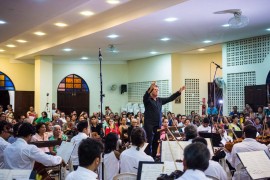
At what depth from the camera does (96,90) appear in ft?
70.8

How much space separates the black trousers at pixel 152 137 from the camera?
275 inches

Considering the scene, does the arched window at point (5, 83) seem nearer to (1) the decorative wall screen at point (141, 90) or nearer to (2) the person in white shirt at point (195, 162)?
(1) the decorative wall screen at point (141, 90)

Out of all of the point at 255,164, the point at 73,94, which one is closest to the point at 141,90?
the point at 73,94

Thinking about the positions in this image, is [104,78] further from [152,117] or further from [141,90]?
[152,117]

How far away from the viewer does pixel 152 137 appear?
703 centimetres

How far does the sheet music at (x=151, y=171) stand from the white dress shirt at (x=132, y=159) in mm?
710

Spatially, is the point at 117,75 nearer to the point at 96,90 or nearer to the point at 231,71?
the point at 96,90

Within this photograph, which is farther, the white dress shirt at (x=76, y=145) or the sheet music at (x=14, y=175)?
A: the white dress shirt at (x=76, y=145)

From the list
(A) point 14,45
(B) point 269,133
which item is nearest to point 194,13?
(B) point 269,133

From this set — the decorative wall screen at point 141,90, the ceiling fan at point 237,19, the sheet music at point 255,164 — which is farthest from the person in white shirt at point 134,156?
the decorative wall screen at point 141,90

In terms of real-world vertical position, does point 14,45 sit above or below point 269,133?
above

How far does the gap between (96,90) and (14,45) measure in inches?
254

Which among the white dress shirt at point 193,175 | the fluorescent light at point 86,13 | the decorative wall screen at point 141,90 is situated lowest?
the white dress shirt at point 193,175

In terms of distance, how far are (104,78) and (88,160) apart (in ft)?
61.1
